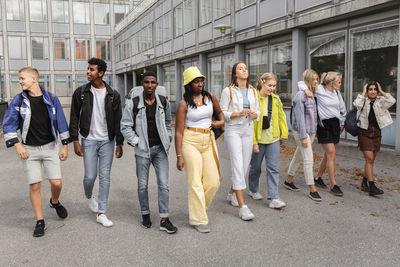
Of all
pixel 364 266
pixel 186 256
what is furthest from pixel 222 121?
pixel 364 266

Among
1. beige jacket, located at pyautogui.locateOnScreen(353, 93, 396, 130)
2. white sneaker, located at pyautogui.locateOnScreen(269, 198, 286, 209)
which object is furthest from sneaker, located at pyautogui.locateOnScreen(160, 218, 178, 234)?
beige jacket, located at pyautogui.locateOnScreen(353, 93, 396, 130)

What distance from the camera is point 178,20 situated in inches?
1005

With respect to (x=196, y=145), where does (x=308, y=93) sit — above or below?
above

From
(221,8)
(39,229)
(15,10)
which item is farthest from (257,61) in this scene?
(15,10)

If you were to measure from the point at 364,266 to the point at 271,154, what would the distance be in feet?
7.13

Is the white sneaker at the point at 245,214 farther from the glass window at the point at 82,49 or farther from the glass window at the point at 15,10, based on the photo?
the glass window at the point at 15,10

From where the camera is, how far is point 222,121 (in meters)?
4.69

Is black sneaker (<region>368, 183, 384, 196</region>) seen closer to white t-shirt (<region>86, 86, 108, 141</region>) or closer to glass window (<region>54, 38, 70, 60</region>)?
white t-shirt (<region>86, 86, 108, 141</region>)

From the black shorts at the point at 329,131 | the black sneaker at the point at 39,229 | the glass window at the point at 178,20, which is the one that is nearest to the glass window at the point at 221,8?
the glass window at the point at 178,20

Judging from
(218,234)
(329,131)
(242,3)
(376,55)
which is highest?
(242,3)

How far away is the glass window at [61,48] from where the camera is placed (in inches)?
1789

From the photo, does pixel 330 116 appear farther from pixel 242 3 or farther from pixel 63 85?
pixel 63 85

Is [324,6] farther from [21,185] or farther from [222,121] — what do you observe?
[21,185]

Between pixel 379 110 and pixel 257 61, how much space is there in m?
11.2
